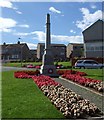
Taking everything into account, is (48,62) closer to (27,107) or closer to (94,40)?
(27,107)

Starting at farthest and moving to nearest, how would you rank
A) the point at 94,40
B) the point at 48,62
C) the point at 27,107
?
the point at 94,40 < the point at 48,62 < the point at 27,107

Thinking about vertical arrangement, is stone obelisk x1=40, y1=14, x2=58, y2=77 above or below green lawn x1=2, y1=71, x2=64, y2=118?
above

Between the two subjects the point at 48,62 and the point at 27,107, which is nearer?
the point at 27,107

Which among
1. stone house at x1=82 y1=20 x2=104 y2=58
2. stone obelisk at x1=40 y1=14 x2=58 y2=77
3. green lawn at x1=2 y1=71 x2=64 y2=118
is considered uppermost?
stone house at x1=82 y1=20 x2=104 y2=58

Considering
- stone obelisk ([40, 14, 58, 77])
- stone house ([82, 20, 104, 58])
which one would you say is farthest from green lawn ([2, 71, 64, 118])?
stone house ([82, 20, 104, 58])

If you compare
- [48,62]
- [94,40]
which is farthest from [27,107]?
[94,40]

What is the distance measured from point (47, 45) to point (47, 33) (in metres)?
1.09

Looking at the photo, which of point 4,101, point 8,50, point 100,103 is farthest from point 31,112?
point 8,50

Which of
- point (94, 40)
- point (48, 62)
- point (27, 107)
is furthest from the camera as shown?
point (94, 40)

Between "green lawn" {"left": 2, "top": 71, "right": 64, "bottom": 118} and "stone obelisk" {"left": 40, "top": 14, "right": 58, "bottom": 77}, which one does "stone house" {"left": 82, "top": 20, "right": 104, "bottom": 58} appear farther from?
"green lawn" {"left": 2, "top": 71, "right": 64, "bottom": 118}

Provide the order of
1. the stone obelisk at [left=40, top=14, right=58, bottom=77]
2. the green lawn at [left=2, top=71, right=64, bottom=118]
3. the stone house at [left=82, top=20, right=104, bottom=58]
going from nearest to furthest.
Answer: the green lawn at [left=2, top=71, right=64, bottom=118] → the stone obelisk at [left=40, top=14, right=58, bottom=77] → the stone house at [left=82, top=20, right=104, bottom=58]

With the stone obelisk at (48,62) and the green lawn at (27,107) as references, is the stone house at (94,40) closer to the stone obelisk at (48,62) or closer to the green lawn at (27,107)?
the stone obelisk at (48,62)

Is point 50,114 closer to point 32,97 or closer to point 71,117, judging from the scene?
point 71,117

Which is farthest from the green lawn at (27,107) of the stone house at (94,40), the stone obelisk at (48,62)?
the stone house at (94,40)
